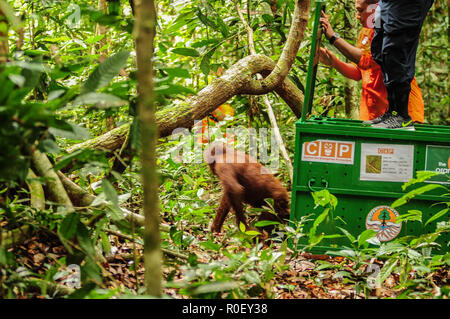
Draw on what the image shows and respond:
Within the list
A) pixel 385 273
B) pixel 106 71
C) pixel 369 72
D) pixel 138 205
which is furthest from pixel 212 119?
pixel 106 71

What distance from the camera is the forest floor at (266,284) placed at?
2383 mm

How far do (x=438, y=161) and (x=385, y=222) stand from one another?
562 mm

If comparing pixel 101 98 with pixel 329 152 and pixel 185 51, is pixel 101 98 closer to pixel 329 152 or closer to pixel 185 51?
pixel 329 152

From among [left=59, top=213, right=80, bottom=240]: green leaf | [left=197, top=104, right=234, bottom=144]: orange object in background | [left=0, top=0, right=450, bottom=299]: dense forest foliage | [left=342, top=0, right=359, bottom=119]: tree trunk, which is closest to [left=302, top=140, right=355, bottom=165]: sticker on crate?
[left=0, top=0, right=450, bottom=299]: dense forest foliage

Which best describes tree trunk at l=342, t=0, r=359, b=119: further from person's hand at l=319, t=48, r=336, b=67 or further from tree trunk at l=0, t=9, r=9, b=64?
tree trunk at l=0, t=9, r=9, b=64

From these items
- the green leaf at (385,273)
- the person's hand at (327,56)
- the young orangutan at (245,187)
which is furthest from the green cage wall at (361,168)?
the person's hand at (327,56)

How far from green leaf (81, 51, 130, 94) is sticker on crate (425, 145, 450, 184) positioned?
7.36 feet

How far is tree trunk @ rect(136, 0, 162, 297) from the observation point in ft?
4.46

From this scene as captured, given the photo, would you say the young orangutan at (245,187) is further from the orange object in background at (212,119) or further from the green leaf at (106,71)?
the green leaf at (106,71)

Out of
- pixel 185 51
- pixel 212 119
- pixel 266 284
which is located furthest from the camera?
pixel 212 119

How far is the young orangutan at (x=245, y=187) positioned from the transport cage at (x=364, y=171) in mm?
793

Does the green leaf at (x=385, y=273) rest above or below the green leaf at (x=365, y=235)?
below

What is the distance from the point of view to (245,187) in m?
4.08

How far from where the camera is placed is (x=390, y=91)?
10.5 feet
